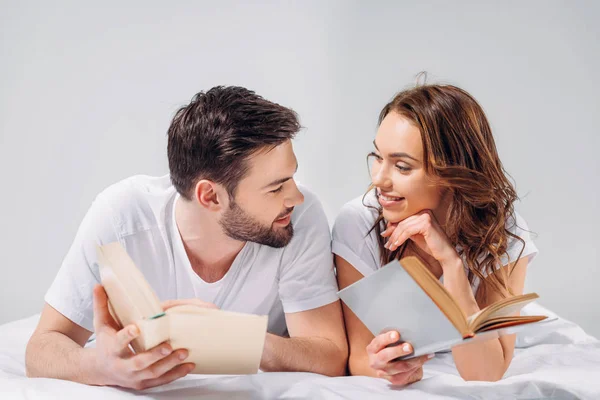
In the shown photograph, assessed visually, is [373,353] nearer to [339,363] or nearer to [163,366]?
[339,363]

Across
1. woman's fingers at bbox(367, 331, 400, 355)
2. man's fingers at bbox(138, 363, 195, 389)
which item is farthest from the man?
woman's fingers at bbox(367, 331, 400, 355)

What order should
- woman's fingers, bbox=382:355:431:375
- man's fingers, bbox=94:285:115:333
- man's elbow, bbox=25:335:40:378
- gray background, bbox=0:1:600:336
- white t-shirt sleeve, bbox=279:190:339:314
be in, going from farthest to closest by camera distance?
1. gray background, bbox=0:1:600:336
2. white t-shirt sleeve, bbox=279:190:339:314
3. man's elbow, bbox=25:335:40:378
4. woman's fingers, bbox=382:355:431:375
5. man's fingers, bbox=94:285:115:333

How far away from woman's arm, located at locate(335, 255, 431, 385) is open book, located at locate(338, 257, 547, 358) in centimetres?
4

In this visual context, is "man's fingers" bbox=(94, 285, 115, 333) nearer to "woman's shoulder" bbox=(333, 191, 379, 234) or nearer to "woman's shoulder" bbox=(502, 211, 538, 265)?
"woman's shoulder" bbox=(333, 191, 379, 234)

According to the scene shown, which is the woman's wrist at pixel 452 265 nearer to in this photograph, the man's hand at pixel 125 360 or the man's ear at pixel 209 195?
the man's ear at pixel 209 195

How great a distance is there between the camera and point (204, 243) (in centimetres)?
248

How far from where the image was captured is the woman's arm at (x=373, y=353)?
2000 millimetres

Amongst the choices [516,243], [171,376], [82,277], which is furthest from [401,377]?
[82,277]

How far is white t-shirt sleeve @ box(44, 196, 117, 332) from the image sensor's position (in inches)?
91.4

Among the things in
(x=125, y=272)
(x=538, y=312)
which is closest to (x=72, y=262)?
(x=125, y=272)

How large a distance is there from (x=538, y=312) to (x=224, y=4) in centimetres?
239

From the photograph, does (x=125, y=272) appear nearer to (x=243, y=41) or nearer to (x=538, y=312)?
(x=538, y=312)

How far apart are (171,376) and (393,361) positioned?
0.61m

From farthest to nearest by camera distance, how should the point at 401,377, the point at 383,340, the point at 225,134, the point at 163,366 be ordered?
the point at 225,134
the point at 401,377
the point at 383,340
the point at 163,366
